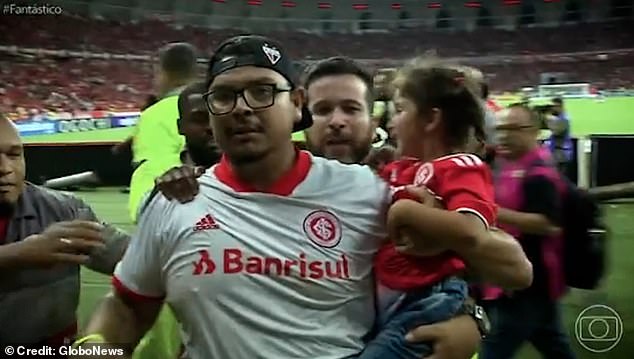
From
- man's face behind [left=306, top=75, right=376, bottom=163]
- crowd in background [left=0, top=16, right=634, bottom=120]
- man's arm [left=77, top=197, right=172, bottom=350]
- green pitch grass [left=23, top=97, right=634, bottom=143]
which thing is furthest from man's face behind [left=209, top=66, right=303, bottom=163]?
green pitch grass [left=23, top=97, right=634, bottom=143]

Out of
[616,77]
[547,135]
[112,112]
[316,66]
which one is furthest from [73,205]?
[616,77]

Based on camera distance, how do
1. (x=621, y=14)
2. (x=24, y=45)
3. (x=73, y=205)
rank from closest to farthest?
1. (x=73, y=205)
2. (x=24, y=45)
3. (x=621, y=14)

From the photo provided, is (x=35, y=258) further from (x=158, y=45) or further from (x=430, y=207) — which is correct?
(x=158, y=45)

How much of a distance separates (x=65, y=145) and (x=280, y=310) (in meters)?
1.51

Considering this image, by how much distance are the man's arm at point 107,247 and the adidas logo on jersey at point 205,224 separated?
0.36m

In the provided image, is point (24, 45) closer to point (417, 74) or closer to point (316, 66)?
point (316, 66)

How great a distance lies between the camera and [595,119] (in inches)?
93.1

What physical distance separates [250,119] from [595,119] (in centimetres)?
165

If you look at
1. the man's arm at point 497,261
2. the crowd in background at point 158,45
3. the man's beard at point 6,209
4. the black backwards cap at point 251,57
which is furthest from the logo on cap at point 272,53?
the crowd in background at point 158,45

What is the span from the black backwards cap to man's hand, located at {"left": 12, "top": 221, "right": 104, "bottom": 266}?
0.25 metres

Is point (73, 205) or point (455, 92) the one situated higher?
point (455, 92)

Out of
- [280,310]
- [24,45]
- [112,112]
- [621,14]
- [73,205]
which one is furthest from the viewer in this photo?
[112,112]

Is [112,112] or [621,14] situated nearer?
[621,14]

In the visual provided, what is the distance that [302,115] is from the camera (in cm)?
100
